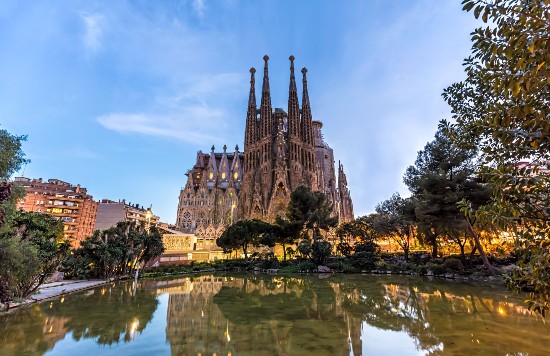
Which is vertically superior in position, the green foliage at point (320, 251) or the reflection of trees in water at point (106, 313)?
the green foliage at point (320, 251)

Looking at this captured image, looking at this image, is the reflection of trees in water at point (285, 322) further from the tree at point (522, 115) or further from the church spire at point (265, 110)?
the church spire at point (265, 110)

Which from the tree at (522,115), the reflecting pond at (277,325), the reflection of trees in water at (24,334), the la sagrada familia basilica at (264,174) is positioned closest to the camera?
the tree at (522,115)

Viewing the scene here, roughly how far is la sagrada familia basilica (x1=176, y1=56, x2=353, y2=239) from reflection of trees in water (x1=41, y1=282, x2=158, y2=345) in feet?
131

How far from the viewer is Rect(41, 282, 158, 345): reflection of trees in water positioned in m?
8.55

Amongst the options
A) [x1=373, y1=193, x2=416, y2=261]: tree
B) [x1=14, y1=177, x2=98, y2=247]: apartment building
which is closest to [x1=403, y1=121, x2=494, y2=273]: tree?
[x1=373, y1=193, x2=416, y2=261]: tree

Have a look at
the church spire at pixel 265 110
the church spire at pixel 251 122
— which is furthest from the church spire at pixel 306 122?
the church spire at pixel 251 122

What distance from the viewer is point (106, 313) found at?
434 inches

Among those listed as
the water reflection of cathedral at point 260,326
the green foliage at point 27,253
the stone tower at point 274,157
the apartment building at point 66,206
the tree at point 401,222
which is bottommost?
the water reflection of cathedral at point 260,326

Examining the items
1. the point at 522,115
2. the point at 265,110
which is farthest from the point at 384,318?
the point at 265,110

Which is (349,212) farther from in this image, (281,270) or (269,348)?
(269,348)

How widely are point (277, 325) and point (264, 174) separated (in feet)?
164

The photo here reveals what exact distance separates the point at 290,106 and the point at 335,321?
5756 cm

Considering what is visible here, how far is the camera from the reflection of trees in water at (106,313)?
8.55 m

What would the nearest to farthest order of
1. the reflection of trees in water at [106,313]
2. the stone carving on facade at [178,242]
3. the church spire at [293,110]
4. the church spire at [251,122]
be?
the reflection of trees in water at [106,313]
the stone carving on facade at [178,242]
the church spire at [293,110]
the church spire at [251,122]
